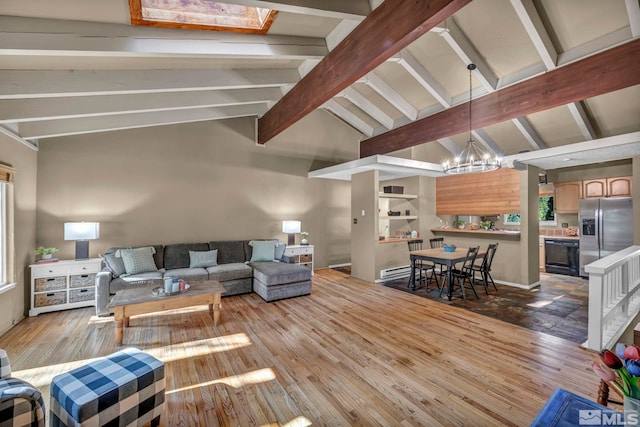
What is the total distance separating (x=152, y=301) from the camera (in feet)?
10.2

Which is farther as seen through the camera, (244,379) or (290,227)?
(290,227)

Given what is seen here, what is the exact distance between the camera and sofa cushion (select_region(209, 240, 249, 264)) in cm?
520

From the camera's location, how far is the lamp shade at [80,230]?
395cm

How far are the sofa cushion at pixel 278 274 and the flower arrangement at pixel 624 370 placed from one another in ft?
12.7

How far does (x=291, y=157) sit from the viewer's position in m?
6.54

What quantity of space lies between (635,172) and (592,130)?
1028 mm

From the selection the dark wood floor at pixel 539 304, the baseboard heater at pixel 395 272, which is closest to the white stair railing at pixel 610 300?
the dark wood floor at pixel 539 304

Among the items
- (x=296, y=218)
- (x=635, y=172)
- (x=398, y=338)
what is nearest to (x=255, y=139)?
(x=296, y=218)

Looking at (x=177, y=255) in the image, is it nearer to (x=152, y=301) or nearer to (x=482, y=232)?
(x=152, y=301)

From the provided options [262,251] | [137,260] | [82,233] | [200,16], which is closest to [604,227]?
[262,251]

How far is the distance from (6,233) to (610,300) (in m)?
7.19

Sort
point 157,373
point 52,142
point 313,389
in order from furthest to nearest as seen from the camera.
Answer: point 52,142 < point 313,389 < point 157,373

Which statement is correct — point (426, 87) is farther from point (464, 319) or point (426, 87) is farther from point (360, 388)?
point (360, 388)

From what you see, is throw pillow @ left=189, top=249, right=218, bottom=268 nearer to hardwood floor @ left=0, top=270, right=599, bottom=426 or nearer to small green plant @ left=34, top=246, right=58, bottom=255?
hardwood floor @ left=0, top=270, right=599, bottom=426
